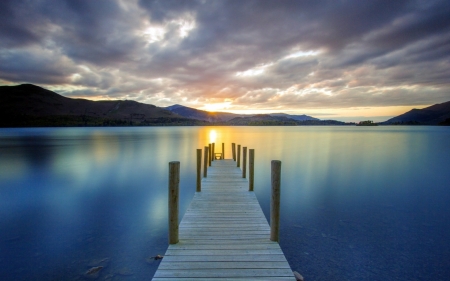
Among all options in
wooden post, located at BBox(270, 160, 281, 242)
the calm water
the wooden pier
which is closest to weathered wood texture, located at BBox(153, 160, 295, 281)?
the wooden pier

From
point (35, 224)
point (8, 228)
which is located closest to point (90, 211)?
point (35, 224)

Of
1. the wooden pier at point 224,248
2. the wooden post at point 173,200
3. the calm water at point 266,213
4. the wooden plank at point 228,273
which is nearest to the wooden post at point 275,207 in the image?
the wooden pier at point 224,248

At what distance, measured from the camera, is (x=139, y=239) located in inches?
320

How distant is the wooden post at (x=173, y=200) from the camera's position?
562cm

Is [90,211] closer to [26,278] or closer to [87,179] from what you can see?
[26,278]

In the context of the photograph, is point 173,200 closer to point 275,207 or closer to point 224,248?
point 224,248

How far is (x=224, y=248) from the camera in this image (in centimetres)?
541

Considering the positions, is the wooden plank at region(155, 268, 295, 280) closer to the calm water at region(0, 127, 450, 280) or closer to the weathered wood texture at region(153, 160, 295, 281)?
the weathered wood texture at region(153, 160, 295, 281)

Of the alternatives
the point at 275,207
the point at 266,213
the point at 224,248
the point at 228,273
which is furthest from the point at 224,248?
the point at 266,213

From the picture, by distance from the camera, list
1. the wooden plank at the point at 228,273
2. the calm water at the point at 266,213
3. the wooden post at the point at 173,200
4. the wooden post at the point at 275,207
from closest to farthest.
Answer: the wooden plank at the point at 228,273
the wooden post at the point at 173,200
the wooden post at the point at 275,207
the calm water at the point at 266,213

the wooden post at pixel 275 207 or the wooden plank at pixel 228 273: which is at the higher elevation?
the wooden post at pixel 275 207

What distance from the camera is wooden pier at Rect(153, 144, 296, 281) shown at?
4.51 metres

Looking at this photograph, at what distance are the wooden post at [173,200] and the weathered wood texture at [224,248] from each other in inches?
9.9

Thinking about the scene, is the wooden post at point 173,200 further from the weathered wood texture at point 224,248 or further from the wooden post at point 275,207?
the wooden post at point 275,207
